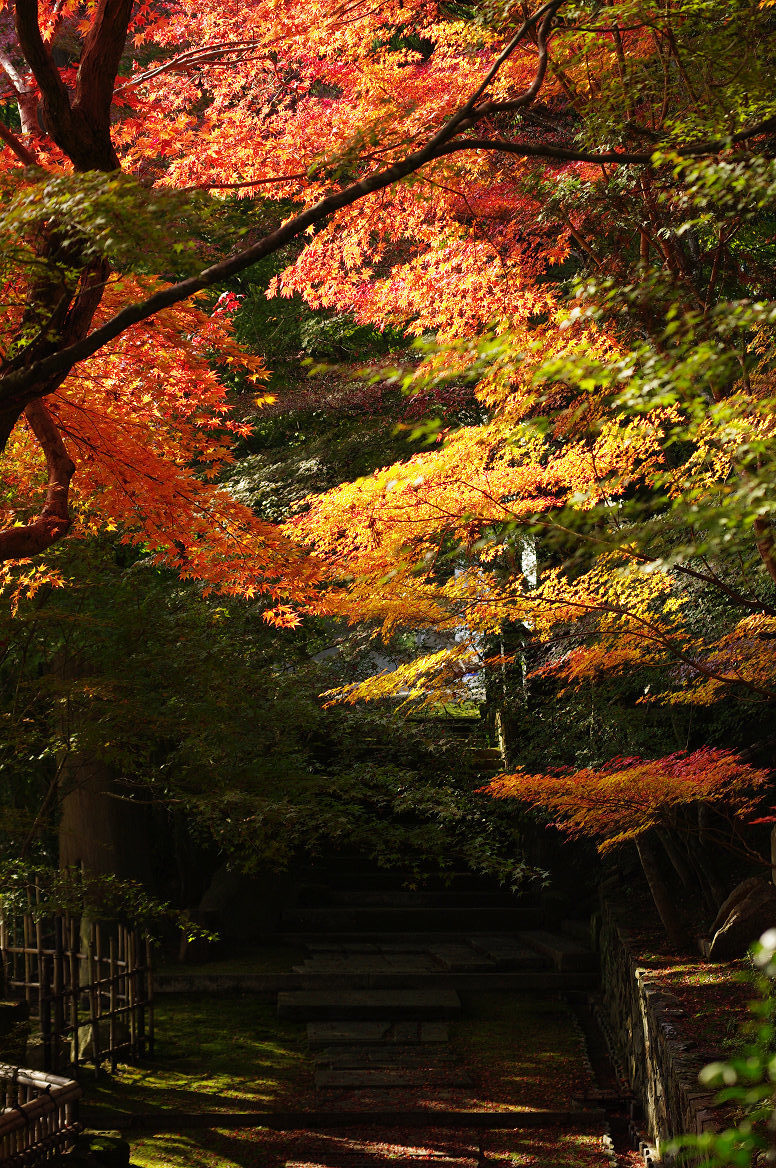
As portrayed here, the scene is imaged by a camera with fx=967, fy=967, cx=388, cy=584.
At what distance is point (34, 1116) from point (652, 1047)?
365 centimetres

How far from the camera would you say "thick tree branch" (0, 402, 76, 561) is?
421cm

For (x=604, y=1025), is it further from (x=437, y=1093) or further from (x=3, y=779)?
(x=3, y=779)

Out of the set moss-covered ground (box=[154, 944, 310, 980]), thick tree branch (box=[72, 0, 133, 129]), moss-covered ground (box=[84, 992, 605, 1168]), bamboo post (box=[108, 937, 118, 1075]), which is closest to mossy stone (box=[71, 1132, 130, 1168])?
moss-covered ground (box=[84, 992, 605, 1168])

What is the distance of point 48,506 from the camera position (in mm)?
4535

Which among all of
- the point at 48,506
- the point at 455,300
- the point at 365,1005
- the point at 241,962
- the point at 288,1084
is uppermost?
the point at 455,300

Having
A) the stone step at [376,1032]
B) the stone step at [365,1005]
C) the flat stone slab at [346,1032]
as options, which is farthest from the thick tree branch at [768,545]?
the stone step at [365,1005]

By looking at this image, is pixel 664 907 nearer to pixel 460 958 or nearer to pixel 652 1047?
pixel 652 1047

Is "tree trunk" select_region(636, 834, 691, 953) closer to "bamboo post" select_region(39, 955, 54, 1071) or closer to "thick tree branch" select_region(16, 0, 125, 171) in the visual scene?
"bamboo post" select_region(39, 955, 54, 1071)

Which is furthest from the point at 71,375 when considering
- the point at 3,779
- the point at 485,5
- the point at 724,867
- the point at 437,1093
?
the point at 724,867

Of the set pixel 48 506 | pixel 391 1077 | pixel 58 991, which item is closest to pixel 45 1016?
pixel 58 991

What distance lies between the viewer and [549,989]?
934 centimetres

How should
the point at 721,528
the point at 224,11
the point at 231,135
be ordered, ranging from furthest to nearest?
Result: the point at 224,11 < the point at 231,135 < the point at 721,528

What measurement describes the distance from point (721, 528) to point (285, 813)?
511cm

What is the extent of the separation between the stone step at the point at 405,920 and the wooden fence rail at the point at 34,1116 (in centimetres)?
624
